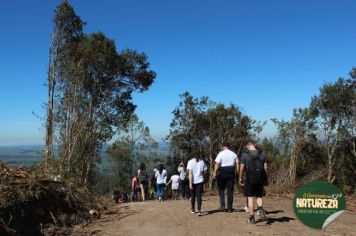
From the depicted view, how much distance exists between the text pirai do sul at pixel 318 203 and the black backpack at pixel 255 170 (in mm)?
3549

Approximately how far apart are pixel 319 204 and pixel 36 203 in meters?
6.81

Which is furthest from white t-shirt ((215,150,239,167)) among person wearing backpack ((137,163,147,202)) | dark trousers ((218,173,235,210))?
person wearing backpack ((137,163,147,202))

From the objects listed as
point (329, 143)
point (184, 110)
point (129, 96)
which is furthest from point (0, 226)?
point (184, 110)

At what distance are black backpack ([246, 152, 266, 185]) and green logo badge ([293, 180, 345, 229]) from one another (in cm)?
353

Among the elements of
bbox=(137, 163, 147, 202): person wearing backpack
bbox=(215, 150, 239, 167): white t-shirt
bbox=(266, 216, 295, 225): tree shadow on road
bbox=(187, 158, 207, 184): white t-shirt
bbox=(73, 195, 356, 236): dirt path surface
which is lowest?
bbox=(73, 195, 356, 236): dirt path surface

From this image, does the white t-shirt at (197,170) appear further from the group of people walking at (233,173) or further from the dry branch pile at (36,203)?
the dry branch pile at (36,203)

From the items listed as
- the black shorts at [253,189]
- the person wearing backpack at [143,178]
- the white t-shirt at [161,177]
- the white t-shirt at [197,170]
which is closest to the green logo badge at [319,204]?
the black shorts at [253,189]

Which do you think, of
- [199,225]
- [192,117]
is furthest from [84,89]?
[192,117]

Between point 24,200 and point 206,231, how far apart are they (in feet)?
12.8

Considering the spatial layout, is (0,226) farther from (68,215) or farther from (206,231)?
(206,231)

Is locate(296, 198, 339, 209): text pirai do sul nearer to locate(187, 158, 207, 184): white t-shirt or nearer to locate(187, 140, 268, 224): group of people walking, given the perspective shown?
locate(187, 140, 268, 224): group of people walking

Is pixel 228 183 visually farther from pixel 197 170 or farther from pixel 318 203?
pixel 318 203

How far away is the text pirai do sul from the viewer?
595cm

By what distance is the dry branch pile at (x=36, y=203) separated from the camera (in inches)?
380
